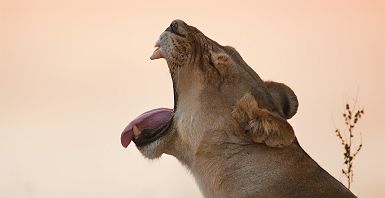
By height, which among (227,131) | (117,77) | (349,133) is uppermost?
(117,77)

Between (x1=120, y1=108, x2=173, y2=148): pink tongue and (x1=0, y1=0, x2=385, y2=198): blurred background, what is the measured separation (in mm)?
808

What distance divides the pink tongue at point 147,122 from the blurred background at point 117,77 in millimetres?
808

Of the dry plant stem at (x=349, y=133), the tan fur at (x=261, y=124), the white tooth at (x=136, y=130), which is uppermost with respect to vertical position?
the white tooth at (x=136, y=130)

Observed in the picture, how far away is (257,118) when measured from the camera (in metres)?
1.24

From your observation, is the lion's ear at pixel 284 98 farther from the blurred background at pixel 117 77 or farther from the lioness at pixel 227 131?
the blurred background at pixel 117 77

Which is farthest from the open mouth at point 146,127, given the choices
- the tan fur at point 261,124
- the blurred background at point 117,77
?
the blurred background at point 117,77

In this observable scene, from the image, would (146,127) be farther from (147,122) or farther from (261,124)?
(261,124)

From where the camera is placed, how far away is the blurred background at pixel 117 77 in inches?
90.0

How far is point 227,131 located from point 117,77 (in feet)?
3.53

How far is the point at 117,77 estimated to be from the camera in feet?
7.59

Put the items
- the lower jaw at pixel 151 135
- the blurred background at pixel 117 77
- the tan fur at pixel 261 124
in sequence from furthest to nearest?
the blurred background at pixel 117 77 < the lower jaw at pixel 151 135 < the tan fur at pixel 261 124

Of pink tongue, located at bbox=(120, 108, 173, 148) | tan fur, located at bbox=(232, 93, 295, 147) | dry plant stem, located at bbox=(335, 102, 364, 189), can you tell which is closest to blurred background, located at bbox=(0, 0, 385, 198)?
dry plant stem, located at bbox=(335, 102, 364, 189)

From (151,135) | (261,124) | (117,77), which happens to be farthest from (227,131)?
(117,77)

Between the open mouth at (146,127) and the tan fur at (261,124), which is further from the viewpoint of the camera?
the open mouth at (146,127)
